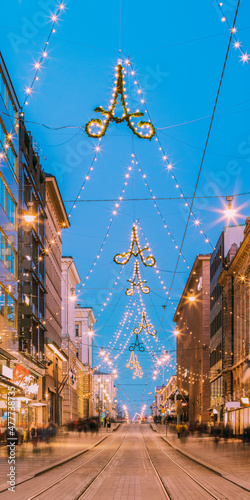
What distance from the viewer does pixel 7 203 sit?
39.9 metres

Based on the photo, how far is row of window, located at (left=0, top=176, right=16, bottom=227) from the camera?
3807 cm

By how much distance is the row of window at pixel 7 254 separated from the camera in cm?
3797

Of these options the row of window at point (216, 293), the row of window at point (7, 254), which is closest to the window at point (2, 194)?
the row of window at point (7, 254)

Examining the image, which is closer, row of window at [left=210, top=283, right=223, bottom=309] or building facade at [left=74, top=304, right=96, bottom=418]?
row of window at [left=210, top=283, right=223, bottom=309]

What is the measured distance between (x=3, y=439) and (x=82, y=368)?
7261cm

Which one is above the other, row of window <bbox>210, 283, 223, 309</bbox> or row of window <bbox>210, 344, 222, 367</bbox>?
row of window <bbox>210, 283, 223, 309</bbox>

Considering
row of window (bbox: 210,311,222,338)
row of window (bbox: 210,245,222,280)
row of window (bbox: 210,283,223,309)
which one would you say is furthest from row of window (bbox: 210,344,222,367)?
row of window (bbox: 210,245,222,280)

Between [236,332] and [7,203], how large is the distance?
1157 inches

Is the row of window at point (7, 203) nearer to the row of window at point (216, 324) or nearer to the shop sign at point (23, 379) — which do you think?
the shop sign at point (23, 379)

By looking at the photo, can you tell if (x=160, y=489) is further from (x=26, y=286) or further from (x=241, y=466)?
(x=26, y=286)

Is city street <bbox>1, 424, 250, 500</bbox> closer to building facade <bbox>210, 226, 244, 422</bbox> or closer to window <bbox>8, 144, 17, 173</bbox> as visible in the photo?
window <bbox>8, 144, 17, 173</bbox>

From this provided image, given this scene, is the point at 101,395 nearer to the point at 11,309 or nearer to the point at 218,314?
the point at 218,314

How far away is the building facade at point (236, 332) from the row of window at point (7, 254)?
17.5 m

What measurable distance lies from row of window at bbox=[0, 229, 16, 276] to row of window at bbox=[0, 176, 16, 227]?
1638 mm
